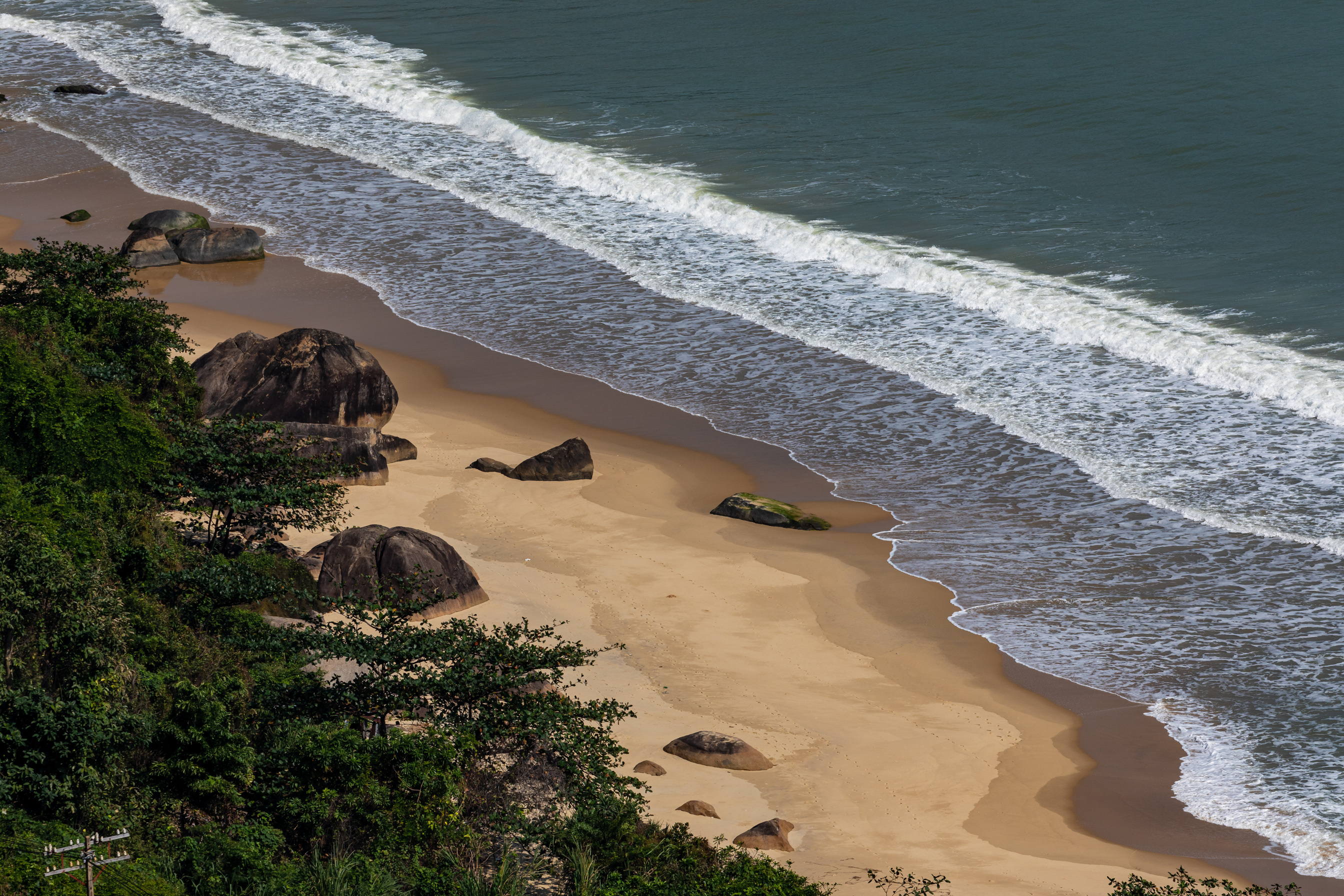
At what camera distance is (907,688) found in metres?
14.7

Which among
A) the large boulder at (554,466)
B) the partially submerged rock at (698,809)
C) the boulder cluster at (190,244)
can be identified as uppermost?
the boulder cluster at (190,244)

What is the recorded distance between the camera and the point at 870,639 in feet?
51.7

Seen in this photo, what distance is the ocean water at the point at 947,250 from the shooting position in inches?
645

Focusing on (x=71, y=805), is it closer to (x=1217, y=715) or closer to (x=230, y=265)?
(x=1217, y=715)

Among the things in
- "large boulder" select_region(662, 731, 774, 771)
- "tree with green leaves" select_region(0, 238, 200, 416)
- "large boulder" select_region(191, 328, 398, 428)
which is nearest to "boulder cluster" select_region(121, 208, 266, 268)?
"tree with green leaves" select_region(0, 238, 200, 416)

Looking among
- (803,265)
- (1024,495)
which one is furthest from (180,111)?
(1024,495)

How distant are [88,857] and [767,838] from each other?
6.34 m

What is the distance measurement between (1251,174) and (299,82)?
32814 mm

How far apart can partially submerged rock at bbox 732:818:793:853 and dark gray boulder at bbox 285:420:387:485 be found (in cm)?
920

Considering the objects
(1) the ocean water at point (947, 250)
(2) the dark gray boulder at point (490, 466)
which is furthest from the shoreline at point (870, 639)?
(2) the dark gray boulder at point (490, 466)

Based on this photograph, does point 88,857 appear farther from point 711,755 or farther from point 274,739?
point 711,755

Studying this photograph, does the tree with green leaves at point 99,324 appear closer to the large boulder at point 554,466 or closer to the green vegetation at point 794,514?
the large boulder at point 554,466

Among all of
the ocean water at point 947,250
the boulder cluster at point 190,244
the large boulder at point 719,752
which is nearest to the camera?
the large boulder at point 719,752

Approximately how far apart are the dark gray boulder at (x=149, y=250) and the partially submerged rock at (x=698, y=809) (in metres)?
21.5
